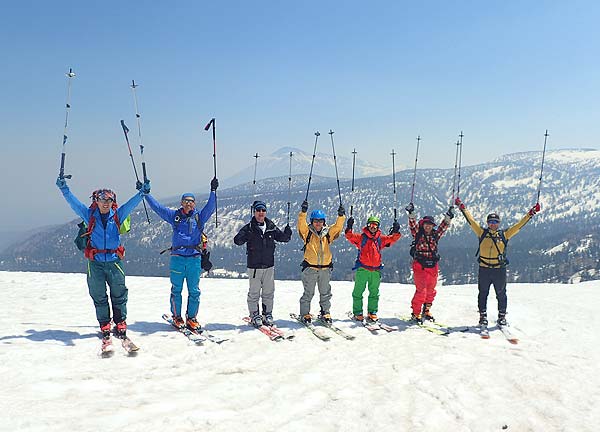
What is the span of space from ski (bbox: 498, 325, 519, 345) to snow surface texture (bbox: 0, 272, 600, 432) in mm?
205

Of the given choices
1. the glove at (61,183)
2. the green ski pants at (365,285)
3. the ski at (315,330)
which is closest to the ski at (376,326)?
the green ski pants at (365,285)

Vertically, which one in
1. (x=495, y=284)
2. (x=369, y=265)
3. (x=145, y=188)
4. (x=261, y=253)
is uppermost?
(x=145, y=188)

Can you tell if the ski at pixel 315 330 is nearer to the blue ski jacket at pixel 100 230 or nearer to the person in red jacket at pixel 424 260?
the person in red jacket at pixel 424 260

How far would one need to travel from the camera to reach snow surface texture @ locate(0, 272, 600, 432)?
226 inches

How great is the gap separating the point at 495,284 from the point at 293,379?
24.0 ft

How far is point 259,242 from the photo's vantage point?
35.6ft

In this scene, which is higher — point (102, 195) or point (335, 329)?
point (102, 195)

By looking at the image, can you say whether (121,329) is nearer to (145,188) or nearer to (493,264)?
(145,188)

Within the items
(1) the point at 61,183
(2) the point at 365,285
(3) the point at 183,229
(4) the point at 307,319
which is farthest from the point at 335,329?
(1) the point at 61,183

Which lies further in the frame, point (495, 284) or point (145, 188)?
point (495, 284)

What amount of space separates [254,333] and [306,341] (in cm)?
146

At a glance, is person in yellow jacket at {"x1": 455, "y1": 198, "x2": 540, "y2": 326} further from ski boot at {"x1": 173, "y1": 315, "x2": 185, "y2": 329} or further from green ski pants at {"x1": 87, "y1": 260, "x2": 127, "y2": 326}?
green ski pants at {"x1": 87, "y1": 260, "x2": 127, "y2": 326}

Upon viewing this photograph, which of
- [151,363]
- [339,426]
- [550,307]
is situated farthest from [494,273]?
[151,363]

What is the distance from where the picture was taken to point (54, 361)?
7.47m
